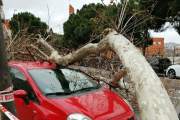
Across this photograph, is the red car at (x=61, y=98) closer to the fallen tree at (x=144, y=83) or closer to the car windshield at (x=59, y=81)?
the car windshield at (x=59, y=81)

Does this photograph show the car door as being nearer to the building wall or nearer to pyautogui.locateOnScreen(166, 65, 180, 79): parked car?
the building wall

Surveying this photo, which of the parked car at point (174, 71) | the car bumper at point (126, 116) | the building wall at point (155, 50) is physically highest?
the building wall at point (155, 50)

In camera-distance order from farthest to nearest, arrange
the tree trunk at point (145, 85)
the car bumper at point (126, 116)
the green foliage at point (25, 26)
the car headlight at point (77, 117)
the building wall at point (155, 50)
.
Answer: the green foliage at point (25, 26) < the building wall at point (155, 50) < the car bumper at point (126, 116) < the car headlight at point (77, 117) < the tree trunk at point (145, 85)

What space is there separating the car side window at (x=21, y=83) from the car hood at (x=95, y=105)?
0.50m

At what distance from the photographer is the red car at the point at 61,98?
251 cm

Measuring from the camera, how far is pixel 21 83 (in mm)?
3379

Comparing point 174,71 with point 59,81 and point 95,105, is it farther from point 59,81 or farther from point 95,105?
point 95,105

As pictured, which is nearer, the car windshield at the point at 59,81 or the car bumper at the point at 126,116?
the car bumper at the point at 126,116

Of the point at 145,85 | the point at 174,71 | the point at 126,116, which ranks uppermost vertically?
the point at 145,85

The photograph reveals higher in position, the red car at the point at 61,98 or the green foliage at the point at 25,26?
the green foliage at the point at 25,26

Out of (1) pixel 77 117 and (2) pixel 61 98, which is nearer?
(1) pixel 77 117

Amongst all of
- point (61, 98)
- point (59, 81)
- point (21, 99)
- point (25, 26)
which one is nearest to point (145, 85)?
point (61, 98)

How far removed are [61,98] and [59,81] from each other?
633mm

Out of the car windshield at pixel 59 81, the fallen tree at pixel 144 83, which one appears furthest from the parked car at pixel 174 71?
the fallen tree at pixel 144 83
